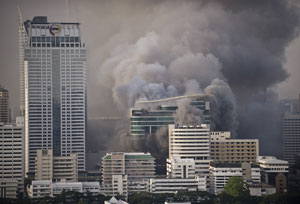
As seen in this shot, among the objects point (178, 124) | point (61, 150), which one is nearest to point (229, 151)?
point (178, 124)

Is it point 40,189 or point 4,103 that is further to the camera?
point 4,103

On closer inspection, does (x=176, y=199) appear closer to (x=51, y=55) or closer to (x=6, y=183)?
(x=6, y=183)

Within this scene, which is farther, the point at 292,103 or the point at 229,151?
the point at 292,103

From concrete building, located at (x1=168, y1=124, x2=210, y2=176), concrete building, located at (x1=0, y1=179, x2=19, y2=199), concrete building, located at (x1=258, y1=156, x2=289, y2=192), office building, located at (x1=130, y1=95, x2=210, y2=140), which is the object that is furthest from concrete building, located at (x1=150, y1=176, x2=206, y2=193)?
office building, located at (x1=130, y1=95, x2=210, y2=140)

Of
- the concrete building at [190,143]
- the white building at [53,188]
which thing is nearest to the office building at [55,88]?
the concrete building at [190,143]

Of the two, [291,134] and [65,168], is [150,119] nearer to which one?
[65,168]

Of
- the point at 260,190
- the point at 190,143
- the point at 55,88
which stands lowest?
the point at 260,190

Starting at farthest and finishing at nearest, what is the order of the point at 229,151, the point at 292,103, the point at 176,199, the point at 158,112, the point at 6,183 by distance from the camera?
the point at 292,103
the point at 158,112
the point at 229,151
the point at 6,183
the point at 176,199

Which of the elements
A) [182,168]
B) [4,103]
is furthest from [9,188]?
[4,103]
